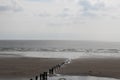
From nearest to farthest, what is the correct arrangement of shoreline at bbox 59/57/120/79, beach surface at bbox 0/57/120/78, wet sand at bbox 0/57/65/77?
shoreline at bbox 59/57/120/79 < beach surface at bbox 0/57/120/78 < wet sand at bbox 0/57/65/77

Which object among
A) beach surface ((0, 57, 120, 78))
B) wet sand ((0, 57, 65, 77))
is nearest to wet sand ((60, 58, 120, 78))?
beach surface ((0, 57, 120, 78))

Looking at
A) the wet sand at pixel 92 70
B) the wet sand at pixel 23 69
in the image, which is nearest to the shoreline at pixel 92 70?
the wet sand at pixel 92 70

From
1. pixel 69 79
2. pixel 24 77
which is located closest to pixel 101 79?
pixel 69 79

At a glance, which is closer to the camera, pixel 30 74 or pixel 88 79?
pixel 88 79

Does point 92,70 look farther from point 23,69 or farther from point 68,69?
point 23,69

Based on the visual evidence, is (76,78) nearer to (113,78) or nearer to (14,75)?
(113,78)

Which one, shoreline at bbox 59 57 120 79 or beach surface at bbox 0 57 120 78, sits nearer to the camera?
shoreline at bbox 59 57 120 79

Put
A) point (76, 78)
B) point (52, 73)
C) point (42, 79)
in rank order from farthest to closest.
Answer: point (52, 73) → point (76, 78) → point (42, 79)

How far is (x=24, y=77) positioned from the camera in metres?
32.8

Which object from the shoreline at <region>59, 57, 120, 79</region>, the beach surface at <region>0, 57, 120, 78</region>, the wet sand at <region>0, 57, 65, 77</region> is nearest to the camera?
the shoreline at <region>59, 57, 120, 79</region>

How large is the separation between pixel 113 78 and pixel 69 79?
549 centimetres

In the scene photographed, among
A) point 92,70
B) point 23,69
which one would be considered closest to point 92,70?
point 92,70

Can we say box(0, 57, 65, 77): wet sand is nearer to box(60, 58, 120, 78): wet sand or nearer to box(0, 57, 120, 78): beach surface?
box(0, 57, 120, 78): beach surface

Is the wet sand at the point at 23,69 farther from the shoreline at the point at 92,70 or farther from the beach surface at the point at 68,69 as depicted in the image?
the shoreline at the point at 92,70
